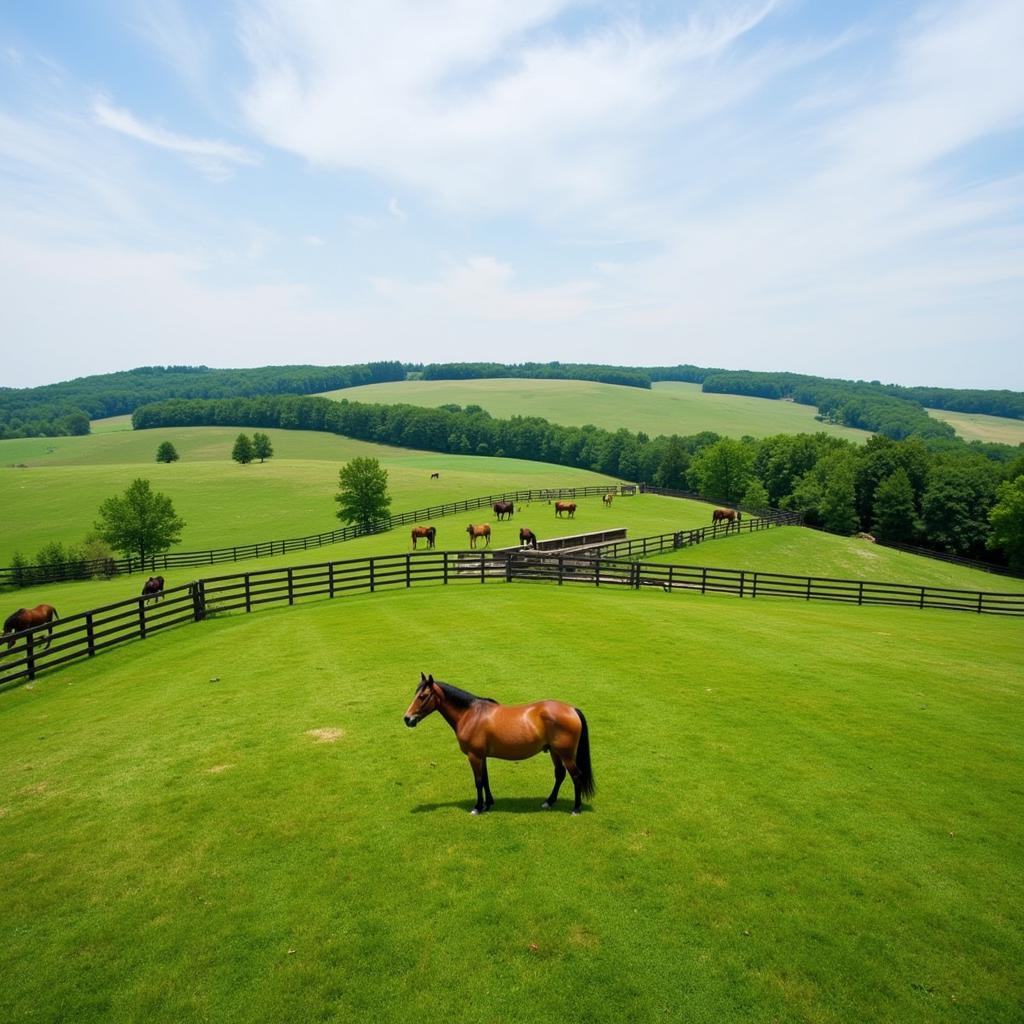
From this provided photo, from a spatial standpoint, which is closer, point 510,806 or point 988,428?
point 510,806

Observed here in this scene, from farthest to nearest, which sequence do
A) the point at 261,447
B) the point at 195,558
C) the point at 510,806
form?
the point at 261,447 < the point at 195,558 < the point at 510,806

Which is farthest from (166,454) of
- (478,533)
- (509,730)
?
(509,730)

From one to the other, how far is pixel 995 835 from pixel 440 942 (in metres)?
7.20

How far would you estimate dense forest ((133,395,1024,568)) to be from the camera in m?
66.6

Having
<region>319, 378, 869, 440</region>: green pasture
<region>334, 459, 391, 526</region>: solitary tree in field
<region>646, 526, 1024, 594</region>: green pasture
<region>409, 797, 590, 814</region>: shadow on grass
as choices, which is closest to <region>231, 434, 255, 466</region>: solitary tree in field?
<region>334, 459, 391, 526</region>: solitary tree in field

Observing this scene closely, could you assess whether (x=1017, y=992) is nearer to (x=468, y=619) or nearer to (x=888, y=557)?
(x=468, y=619)

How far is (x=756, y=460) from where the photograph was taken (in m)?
96.3

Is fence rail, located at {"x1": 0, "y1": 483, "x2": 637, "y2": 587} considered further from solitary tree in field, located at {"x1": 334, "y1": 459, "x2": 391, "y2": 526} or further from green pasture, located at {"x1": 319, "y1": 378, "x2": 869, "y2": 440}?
green pasture, located at {"x1": 319, "y1": 378, "x2": 869, "y2": 440}

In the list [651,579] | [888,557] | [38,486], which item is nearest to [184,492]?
[38,486]

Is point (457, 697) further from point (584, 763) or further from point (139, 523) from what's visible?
point (139, 523)

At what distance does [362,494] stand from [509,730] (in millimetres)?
48393

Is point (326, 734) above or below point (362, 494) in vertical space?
above

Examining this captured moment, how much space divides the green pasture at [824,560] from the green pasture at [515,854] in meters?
26.5

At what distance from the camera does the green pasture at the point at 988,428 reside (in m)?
148
